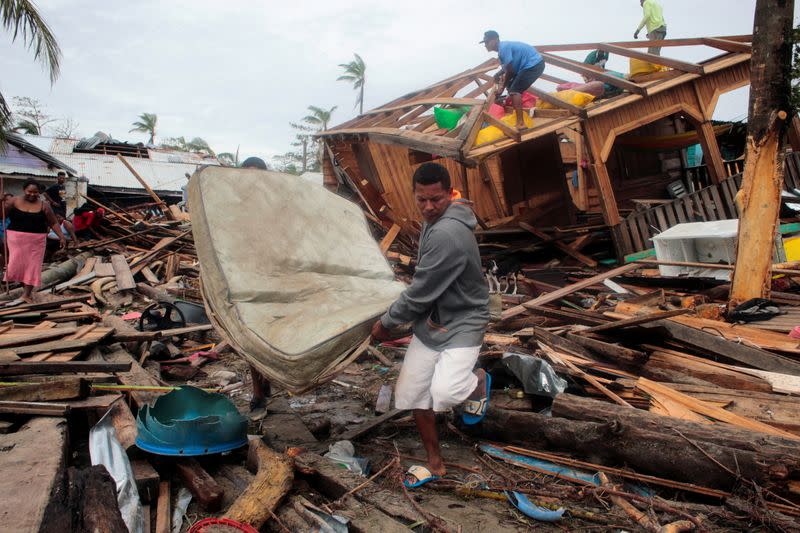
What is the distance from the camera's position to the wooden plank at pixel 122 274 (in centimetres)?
911

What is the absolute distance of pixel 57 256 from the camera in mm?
11883

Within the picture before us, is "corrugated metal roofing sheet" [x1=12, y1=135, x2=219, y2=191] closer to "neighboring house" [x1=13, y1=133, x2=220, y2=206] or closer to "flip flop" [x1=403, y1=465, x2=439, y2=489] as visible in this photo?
"neighboring house" [x1=13, y1=133, x2=220, y2=206]

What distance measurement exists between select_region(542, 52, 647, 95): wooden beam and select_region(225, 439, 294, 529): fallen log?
8198mm

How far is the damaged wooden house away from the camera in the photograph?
8.27m

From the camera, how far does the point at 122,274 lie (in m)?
9.55

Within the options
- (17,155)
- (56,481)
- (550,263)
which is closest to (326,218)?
(56,481)

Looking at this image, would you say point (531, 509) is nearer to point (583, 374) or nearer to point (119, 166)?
point (583, 374)

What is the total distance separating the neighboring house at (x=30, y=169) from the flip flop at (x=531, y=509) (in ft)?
63.7

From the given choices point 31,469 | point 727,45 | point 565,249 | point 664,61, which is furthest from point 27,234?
point 727,45

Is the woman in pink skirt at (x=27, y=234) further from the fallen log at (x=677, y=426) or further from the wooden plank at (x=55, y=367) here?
the fallen log at (x=677, y=426)

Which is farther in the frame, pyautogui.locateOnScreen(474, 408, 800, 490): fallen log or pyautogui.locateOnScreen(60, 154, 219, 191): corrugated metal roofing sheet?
pyautogui.locateOnScreen(60, 154, 219, 191): corrugated metal roofing sheet

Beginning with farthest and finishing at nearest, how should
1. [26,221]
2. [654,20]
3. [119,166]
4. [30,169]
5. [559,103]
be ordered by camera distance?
[119,166], [30,169], [654,20], [559,103], [26,221]

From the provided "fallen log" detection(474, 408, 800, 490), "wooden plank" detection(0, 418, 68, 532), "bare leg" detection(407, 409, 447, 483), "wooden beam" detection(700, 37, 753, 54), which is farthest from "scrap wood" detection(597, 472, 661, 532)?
Answer: "wooden beam" detection(700, 37, 753, 54)

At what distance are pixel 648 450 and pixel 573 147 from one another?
10.5 m
